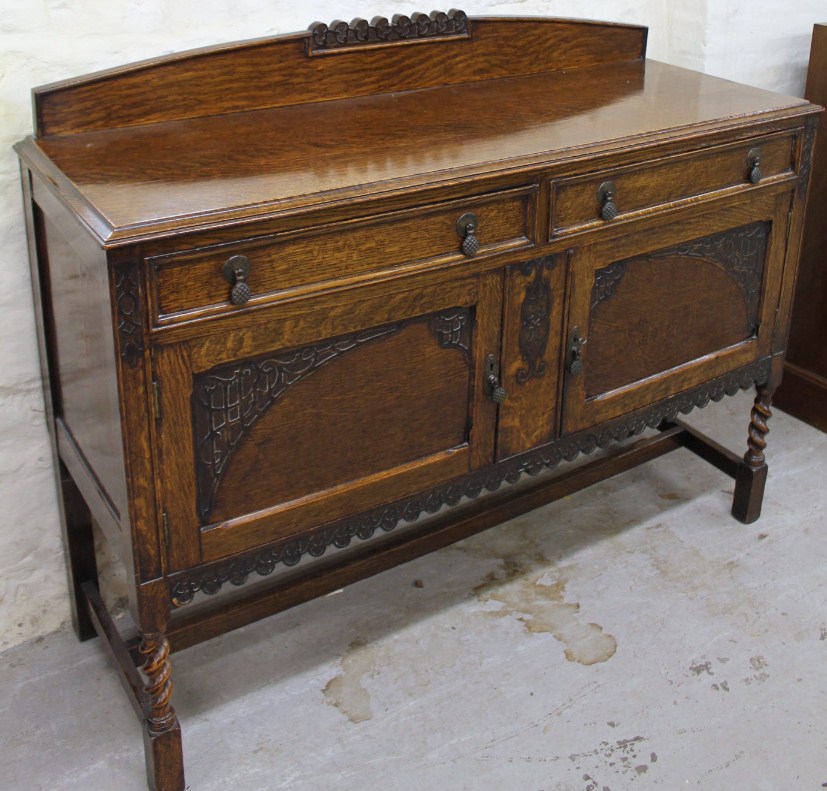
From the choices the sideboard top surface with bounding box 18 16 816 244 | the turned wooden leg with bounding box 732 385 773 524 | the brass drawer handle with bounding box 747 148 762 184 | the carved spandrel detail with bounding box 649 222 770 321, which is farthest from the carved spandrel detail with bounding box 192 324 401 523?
the turned wooden leg with bounding box 732 385 773 524

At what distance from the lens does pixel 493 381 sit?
8.46 feet

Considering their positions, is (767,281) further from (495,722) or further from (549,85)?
(495,722)

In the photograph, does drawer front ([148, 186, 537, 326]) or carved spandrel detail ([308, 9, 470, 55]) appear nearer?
drawer front ([148, 186, 537, 326])

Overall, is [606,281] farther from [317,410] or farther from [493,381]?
[317,410]

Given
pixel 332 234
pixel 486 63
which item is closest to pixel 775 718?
pixel 332 234

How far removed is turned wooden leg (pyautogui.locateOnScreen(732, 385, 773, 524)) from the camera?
340 cm

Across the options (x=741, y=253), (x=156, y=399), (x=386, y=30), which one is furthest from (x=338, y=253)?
(x=741, y=253)

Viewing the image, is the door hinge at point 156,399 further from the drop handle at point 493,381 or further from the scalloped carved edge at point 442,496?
the drop handle at point 493,381

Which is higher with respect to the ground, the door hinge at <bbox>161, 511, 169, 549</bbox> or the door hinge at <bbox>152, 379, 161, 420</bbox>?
the door hinge at <bbox>152, 379, 161, 420</bbox>

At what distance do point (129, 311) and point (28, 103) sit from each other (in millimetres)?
826

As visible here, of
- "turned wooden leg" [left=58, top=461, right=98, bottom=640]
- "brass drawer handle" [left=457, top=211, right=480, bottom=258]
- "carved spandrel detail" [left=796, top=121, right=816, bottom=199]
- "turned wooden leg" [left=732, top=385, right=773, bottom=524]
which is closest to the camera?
"brass drawer handle" [left=457, top=211, right=480, bottom=258]

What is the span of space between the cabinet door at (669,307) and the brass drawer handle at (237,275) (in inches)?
33.6

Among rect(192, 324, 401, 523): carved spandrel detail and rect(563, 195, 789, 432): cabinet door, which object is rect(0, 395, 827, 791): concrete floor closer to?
rect(563, 195, 789, 432): cabinet door

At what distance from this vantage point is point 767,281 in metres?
3.10
